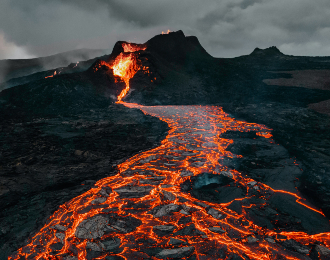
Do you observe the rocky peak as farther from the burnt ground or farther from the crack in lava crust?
the crack in lava crust

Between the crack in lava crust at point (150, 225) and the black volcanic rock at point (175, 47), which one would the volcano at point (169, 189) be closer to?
the crack in lava crust at point (150, 225)

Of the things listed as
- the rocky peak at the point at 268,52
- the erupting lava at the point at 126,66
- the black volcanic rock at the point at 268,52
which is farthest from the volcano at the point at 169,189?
the rocky peak at the point at 268,52

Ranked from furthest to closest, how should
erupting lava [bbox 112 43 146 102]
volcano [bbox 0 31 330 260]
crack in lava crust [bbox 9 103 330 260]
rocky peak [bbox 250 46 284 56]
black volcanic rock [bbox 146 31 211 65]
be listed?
1. rocky peak [bbox 250 46 284 56]
2. black volcanic rock [bbox 146 31 211 65]
3. erupting lava [bbox 112 43 146 102]
4. volcano [bbox 0 31 330 260]
5. crack in lava crust [bbox 9 103 330 260]

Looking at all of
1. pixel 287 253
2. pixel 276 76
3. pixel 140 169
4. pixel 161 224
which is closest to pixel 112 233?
pixel 161 224

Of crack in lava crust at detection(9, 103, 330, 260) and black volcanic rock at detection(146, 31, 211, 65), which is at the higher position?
black volcanic rock at detection(146, 31, 211, 65)

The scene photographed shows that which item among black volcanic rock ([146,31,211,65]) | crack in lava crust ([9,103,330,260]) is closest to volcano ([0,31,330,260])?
crack in lava crust ([9,103,330,260])

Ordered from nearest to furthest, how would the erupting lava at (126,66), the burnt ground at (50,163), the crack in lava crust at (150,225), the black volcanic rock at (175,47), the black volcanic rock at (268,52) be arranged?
the crack in lava crust at (150,225)
the burnt ground at (50,163)
the erupting lava at (126,66)
the black volcanic rock at (175,47)
the black volcanic rock at (268,52)

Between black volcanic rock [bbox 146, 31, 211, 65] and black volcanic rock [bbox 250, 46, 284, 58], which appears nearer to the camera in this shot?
black volcanic rock [bbox 146, 31, 211, 65]

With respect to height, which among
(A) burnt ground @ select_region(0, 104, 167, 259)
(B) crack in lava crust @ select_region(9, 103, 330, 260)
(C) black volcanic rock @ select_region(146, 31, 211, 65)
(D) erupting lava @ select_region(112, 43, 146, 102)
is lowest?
(B) crack in lava crust @ select_region(9, 103, 330, 260)
